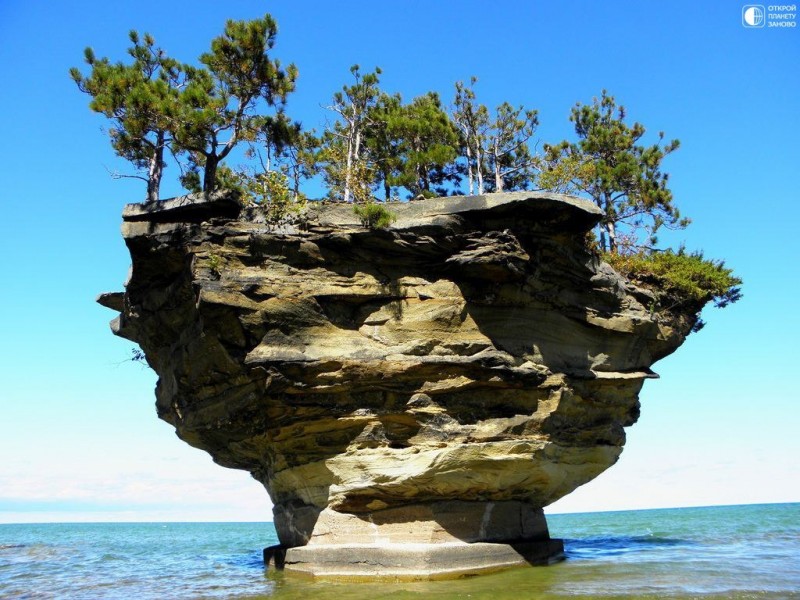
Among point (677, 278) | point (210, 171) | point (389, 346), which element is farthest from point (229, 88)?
point (677, 278)

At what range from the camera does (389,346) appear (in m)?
14.4

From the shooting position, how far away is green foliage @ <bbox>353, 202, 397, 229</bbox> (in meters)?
14.1

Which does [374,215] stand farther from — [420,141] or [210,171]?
[420,141]

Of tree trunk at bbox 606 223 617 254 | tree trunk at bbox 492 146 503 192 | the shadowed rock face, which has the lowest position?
the shadowed rock face

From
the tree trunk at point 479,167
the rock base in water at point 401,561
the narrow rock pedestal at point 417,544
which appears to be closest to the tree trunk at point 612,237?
the tree trunk at point 479,167

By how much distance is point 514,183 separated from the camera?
22500mm

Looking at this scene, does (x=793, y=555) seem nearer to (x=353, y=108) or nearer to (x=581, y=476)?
(x=581, y=476)

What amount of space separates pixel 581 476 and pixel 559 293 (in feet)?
16.6

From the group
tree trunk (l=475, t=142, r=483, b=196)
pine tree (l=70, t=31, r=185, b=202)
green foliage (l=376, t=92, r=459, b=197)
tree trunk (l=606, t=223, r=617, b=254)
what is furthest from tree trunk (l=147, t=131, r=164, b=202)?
tree trunk (l=606, t=223, r=617, b=254)

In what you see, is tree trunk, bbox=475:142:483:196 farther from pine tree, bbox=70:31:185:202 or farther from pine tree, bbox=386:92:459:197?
pine tree, bbox=70:31:185:202

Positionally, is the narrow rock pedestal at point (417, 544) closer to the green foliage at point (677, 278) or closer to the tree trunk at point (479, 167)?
the green foliage at point (677, 278)

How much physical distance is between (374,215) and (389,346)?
282 cm

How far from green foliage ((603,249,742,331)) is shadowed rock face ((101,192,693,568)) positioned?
3.19m

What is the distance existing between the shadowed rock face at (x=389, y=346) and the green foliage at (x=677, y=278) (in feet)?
10.5
